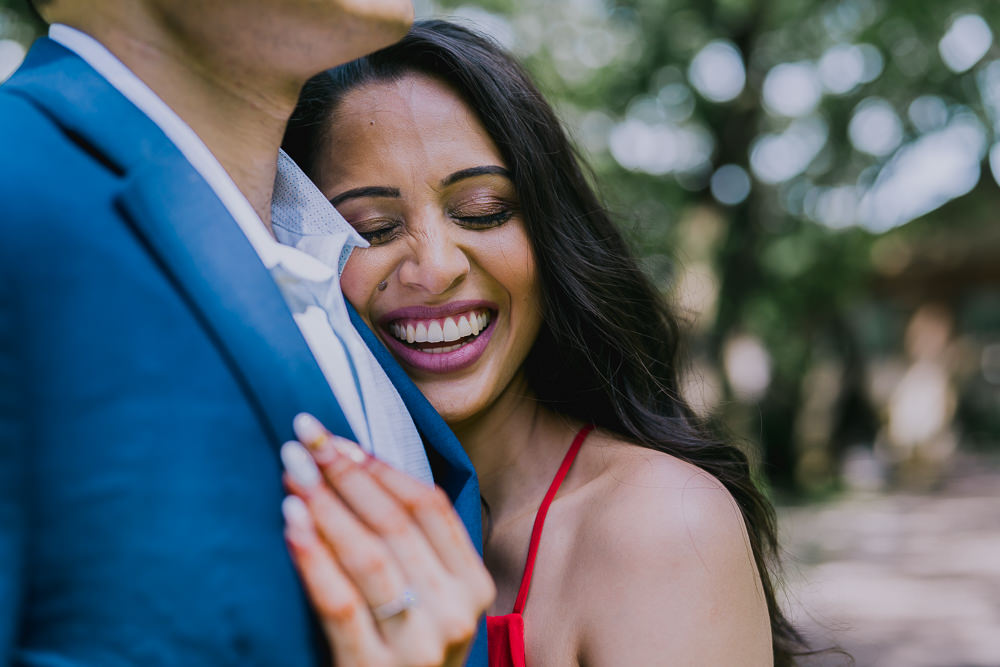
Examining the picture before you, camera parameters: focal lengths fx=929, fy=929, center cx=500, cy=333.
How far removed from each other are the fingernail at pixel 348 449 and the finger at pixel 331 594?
0.07 metres

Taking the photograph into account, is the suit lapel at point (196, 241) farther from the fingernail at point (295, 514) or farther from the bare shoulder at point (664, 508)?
the bare shoulder at point (664, 508)

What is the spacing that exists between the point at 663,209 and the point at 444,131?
1106 centimetres

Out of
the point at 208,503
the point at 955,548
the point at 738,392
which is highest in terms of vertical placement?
the point at 208,503

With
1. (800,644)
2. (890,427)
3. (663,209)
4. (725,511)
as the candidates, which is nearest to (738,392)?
(663,209)

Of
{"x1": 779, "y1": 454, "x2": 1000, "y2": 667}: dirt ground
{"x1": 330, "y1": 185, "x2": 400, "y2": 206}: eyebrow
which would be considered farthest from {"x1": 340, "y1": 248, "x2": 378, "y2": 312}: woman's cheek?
{"x1": 779, "y1": 454, "x2": 1000, "y2": 667}: dirt ground

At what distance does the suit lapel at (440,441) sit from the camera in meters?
1.49

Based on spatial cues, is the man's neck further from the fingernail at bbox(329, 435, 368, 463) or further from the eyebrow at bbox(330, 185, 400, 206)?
the eyebrow at bbox(330, 185, 400, 206)

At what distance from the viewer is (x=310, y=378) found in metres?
1.06

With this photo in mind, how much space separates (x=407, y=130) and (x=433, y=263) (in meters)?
0.29

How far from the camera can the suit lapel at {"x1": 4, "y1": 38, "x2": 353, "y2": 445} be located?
988 millimetres

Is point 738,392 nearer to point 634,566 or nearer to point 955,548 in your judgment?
point 955,548

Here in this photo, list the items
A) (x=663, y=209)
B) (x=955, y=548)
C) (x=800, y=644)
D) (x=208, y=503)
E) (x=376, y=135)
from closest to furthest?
(x=208, y=503) → (x=376, y=135) → (x=800, y=644) → (x=955, y=548) → (x=663, y=209)

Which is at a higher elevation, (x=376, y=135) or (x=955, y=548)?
(x=376, y=135)

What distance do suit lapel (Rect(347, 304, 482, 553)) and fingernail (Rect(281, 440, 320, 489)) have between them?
484mm
